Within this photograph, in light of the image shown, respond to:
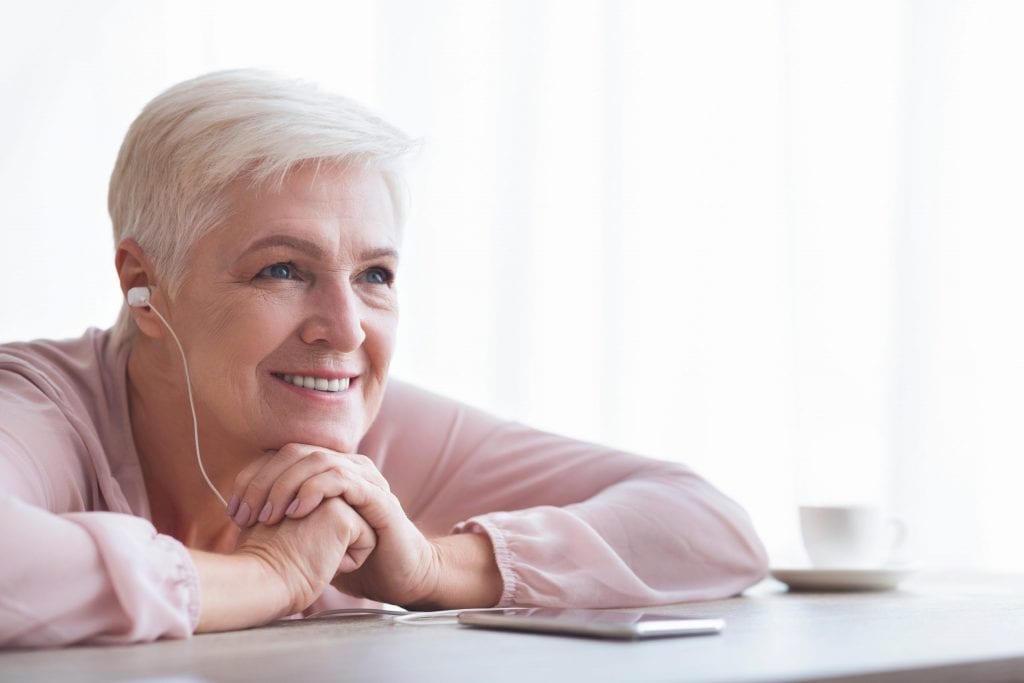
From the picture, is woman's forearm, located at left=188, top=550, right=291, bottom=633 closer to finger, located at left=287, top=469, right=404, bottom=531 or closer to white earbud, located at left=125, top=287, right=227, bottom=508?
Result: finger, located at left=287, top=469, right=404, bottom=531

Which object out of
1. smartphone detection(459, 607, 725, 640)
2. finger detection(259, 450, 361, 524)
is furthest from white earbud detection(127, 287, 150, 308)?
smartphone detection(459, 607, 725, 640)

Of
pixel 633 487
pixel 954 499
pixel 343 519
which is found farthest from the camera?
pixel 954 499

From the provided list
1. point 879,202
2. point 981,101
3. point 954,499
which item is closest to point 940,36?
point 981,101

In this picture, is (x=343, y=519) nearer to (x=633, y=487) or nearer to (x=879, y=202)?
(x=633, y=487)

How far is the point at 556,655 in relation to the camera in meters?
0.81

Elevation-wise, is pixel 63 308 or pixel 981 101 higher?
pixel 981 101

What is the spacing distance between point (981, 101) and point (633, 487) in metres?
1.47

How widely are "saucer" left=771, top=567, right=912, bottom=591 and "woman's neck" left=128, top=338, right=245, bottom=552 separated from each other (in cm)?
70

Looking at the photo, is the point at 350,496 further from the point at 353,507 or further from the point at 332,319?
the point at 332,319

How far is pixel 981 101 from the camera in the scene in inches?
99.0

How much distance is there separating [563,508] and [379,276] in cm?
34

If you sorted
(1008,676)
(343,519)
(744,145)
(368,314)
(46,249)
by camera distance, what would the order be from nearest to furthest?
(1008,676)
(343,519)
(368,314)
(46,249)
(744,145)

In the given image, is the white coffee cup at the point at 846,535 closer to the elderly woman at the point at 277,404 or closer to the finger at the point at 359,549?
the elderly woman at the point at 277,404

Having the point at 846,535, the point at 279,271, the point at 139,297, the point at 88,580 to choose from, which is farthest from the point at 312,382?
the point at 846,535
